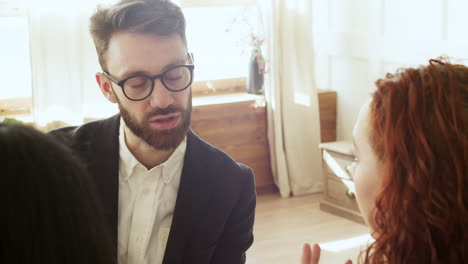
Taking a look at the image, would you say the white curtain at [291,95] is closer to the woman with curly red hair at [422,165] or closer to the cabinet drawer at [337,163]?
the cabinet drawer at [337,163]

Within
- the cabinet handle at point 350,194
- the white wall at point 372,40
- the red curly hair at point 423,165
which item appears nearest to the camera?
the red curly hair at point 423,165

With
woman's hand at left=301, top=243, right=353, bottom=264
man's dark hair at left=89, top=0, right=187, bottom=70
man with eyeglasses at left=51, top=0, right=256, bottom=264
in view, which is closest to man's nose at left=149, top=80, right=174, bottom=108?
man with eyeglasses at left=51, top=0, right=256, bottom=264

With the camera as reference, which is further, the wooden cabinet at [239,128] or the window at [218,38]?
the window at [218,38]

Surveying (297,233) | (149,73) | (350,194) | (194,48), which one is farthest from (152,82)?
(194,48)

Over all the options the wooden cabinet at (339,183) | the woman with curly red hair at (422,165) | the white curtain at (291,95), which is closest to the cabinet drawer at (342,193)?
the wooden cabinet at (339,183)

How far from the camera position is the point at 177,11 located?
1680 mm

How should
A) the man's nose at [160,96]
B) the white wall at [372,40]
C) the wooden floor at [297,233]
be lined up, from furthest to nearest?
the white wall at [372,40]
the wooden floor at [297,233]
the man's nose at [160,96]

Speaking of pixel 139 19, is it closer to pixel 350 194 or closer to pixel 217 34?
pixel 350 194

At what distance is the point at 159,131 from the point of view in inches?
65.1

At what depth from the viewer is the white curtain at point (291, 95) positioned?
472cm

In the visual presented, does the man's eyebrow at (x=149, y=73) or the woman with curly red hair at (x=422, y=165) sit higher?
the man's eyebrow at (x=149, y=73)

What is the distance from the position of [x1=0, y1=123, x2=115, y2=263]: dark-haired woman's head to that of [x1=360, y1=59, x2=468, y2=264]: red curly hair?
0.50m

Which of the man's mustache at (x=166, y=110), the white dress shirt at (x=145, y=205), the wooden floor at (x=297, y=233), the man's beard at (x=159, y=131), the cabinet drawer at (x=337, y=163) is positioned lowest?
the wooden floor at (x=297, y=233)

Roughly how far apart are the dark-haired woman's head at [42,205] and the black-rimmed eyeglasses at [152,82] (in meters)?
0.85
